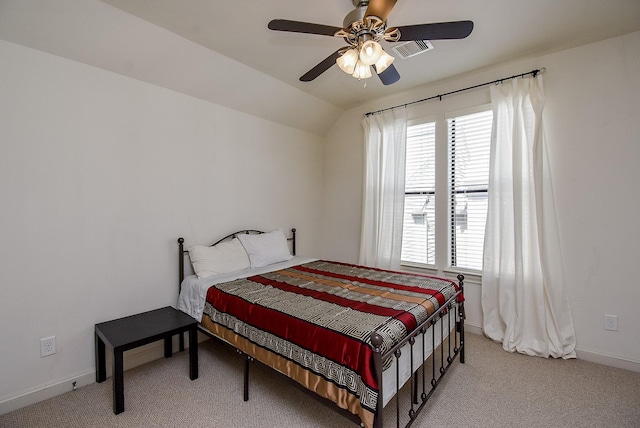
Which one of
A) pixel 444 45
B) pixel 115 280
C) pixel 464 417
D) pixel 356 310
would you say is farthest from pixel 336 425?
pixel 444 45

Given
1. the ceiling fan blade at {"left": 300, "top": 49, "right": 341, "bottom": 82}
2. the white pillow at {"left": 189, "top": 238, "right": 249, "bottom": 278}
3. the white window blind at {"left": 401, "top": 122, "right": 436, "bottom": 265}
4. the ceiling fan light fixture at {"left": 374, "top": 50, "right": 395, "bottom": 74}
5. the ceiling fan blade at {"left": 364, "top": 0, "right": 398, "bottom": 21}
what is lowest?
the white pillow at {"left": 189, "top": 238, "right": 249, "bottom": 278}

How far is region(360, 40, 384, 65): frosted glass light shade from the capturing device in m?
1.68

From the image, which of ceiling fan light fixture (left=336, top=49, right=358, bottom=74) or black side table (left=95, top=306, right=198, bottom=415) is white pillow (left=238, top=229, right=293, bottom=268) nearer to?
black side table (left=95, top=306, right=198, bottom=415)

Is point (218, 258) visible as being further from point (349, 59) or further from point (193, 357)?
point (349, 59)

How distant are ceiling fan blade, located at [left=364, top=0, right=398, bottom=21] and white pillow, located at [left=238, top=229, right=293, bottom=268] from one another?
7.95ft

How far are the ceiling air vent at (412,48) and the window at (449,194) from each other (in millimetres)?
973

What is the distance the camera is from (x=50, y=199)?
2.10m

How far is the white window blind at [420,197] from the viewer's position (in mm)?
3449

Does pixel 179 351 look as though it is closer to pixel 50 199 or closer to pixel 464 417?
pixel 50 199

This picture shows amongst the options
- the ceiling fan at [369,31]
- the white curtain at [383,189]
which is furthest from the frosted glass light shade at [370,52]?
the white curtain at [383,189]

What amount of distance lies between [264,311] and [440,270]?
2.28 m

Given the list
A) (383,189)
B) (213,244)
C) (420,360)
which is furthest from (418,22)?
(213,244)

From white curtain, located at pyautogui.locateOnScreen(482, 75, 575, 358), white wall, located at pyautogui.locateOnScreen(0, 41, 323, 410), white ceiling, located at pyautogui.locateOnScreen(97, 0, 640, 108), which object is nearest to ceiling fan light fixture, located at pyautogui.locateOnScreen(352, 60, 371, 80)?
white ceiling, located at pyautogui.locateOnScreen(97, 0, 640, 108)

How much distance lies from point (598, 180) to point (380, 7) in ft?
8.05
